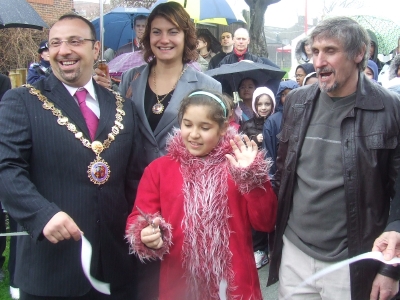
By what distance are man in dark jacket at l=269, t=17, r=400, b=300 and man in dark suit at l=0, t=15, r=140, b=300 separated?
3.00 feet

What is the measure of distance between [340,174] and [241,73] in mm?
3816

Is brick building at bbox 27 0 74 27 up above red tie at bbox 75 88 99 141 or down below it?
above

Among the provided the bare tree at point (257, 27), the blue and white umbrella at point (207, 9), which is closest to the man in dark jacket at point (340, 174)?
the blue and white umbrella at point (207, 9)

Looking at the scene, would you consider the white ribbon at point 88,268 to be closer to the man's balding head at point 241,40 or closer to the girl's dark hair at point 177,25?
the girl's dark hair at point 177,25

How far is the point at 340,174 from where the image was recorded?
2.39 m

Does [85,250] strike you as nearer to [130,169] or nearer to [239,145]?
[130,169]

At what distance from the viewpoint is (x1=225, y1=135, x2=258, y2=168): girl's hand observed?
2.29 metres

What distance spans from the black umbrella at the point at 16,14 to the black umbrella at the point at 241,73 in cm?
251

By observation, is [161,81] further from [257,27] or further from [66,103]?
[257,27]

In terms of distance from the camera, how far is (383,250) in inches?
83.0

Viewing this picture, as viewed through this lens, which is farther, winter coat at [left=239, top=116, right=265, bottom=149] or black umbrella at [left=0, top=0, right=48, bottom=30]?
winter coat at [left=239, top=116, right=265, bottom=149]

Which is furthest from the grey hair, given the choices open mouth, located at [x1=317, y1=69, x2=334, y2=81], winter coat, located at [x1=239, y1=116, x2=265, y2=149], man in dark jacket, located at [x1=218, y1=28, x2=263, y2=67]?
man in dark jacket, located at [x1=218, y1=28, x2=263, y2=67]

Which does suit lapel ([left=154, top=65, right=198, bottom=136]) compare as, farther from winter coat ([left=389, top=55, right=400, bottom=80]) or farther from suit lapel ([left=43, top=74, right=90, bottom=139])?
winter coat ([left=389, top=55, right=400, bottom=80])

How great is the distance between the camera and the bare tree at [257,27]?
7955 mm
